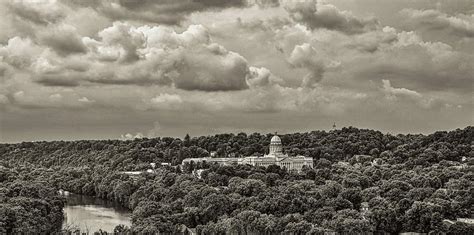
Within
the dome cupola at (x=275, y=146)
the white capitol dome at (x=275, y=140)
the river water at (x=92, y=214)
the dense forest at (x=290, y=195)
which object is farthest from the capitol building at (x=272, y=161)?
the river water at (x=92, y=214)

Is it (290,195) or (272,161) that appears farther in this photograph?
(272,161)

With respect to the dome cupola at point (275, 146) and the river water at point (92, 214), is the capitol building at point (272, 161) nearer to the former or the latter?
the dome cupola at point (275, 146)

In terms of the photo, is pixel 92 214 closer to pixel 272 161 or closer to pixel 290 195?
pixel 290 195

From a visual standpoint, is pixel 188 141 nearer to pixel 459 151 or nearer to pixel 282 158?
pixel 282 158

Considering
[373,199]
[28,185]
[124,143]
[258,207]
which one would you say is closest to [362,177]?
[373,199]

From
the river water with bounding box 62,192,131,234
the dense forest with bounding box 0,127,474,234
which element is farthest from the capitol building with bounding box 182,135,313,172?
the river water with bounding box 62,192,131,234

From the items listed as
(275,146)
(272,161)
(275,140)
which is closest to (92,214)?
Answer: (272,161)
